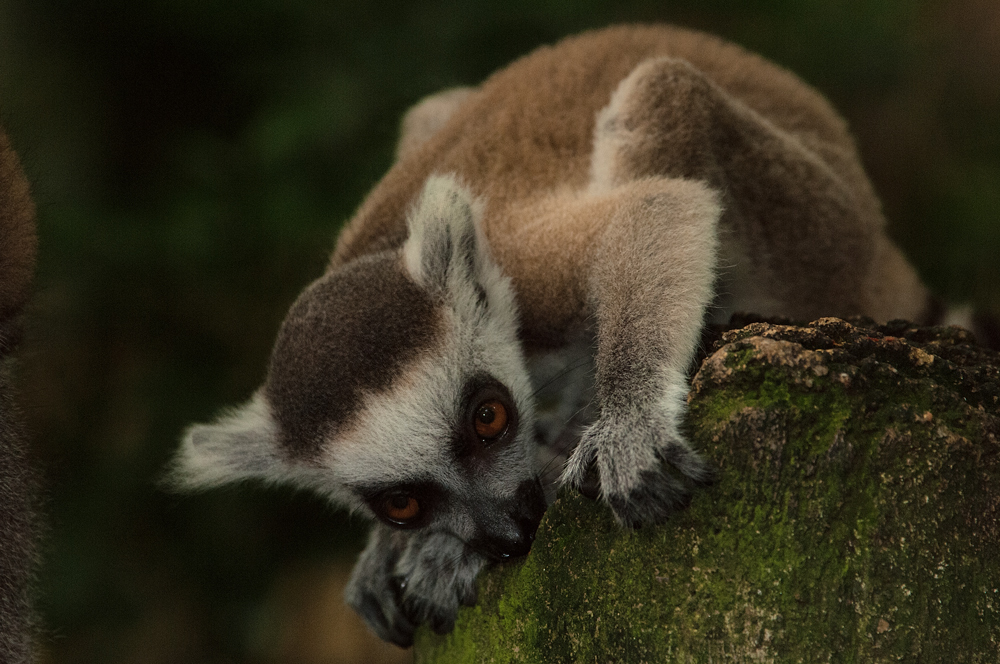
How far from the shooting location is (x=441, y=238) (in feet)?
9.61

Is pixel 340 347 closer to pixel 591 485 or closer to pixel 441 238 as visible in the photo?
pixel 441 238

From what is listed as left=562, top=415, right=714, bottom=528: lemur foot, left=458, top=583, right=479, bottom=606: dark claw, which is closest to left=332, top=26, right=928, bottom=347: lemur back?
left=562, top=415, right=714, bottom=528: lemur foot

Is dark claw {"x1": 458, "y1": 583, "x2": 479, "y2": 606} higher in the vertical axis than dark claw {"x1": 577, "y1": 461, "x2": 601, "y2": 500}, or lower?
lower

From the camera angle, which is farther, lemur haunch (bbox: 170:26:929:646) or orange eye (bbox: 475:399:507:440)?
→ orange eye (bbox: 475:399:507:440)

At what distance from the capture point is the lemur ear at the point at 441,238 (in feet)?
9.59

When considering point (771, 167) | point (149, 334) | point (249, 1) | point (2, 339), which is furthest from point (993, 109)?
point (2, 339)

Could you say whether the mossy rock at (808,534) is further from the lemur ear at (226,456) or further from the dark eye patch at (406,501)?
the lemur ear at (226,456)

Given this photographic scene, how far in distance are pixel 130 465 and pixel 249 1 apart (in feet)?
8.20

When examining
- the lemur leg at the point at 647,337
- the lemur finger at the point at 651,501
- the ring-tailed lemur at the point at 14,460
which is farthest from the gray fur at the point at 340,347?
the lemur finger at the point at 651,501

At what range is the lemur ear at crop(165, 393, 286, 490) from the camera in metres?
3.16

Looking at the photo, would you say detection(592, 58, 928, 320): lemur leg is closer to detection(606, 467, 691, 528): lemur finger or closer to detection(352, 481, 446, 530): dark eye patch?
detection(352, 481, 446, 530): dark eye patch

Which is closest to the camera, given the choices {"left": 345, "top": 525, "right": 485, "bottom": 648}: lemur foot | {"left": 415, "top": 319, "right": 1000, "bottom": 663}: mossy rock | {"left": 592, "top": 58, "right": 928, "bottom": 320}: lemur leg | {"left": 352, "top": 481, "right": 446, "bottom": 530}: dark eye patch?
{"left": 415, "top": 319, "right": 1000, "bottom": 663}: mossy rock

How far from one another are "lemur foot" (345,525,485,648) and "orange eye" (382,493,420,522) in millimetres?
105

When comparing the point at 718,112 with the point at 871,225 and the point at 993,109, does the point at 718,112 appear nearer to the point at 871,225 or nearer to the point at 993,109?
the point at 871,225
